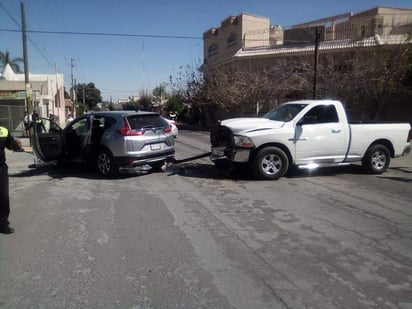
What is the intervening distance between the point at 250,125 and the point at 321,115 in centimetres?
193

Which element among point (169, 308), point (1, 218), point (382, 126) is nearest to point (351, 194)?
point (382, 126)

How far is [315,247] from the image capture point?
522cm

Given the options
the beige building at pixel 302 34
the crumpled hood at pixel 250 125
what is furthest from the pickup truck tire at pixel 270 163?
the beige building at pixel 302 34

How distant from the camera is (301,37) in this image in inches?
1451

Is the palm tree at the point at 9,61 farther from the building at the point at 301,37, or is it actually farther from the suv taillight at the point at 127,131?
the suv taillight at the point at 127,131

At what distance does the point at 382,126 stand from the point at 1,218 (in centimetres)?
936

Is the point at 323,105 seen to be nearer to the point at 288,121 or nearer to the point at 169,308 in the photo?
the point at 288,121

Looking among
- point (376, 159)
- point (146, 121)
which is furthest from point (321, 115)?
point (146, 121)

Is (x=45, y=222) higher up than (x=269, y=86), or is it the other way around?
(x=269, y=86)

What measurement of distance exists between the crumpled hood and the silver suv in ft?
5.88

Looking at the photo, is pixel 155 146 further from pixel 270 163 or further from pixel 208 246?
pixel 208 246

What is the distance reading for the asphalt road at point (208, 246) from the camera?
12.8 ft

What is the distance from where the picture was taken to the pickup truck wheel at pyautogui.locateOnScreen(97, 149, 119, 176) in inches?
400

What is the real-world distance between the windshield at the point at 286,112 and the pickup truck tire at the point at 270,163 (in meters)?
1.05
